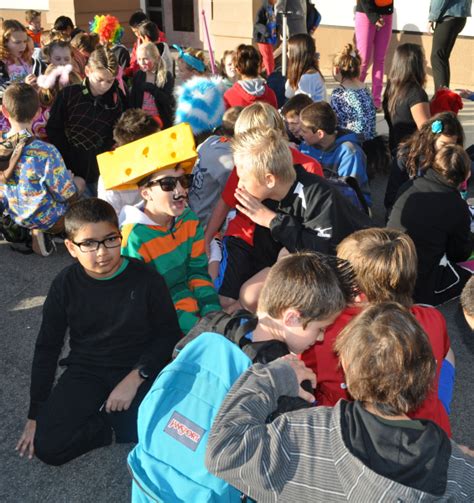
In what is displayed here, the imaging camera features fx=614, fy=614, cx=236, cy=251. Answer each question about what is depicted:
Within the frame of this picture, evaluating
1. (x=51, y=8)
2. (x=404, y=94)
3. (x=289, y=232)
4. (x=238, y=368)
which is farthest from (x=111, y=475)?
(x=51, y=8)

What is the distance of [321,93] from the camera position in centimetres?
648

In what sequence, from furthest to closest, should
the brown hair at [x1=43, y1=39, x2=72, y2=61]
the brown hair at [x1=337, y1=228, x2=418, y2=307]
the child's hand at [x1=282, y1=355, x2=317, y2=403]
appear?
1. the brown hair at [x1=43, y1=39, x2=72, y2=61]
2. the brown hair at [x1=337, y1=228, x2=418, y2=307]
3. the child's hand at [x1=282, y1=355, x2=317, y2=403]

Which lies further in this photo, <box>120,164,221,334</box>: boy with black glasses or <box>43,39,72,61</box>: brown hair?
<box>43,39,72,61</box>: brown hair

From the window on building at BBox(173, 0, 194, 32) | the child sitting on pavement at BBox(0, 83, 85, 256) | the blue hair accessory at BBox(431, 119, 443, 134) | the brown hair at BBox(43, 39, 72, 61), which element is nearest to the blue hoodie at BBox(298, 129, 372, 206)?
the blue hair accessory at BBox(431, 119, 443, 134)

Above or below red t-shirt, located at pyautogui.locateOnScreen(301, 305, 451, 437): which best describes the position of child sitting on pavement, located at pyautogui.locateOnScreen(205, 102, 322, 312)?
below

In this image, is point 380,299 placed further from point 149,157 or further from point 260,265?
point 149,157

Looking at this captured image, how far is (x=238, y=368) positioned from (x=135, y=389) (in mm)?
1055

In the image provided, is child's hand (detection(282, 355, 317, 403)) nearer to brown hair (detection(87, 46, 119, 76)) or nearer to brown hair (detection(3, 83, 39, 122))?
brown hair (detection(3, 83, 39, 122))

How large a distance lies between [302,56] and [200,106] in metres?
1.79

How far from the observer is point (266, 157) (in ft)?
11.0

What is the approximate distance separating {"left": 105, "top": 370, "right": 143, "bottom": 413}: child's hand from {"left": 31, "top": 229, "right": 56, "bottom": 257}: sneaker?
94.0 inches

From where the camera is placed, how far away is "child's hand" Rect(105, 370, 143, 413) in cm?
290

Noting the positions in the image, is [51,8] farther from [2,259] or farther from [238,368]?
[238,368]

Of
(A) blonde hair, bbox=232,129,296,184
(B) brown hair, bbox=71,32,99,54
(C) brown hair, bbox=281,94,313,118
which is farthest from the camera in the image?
(B) brown hair, bbox=71,32,99,54
